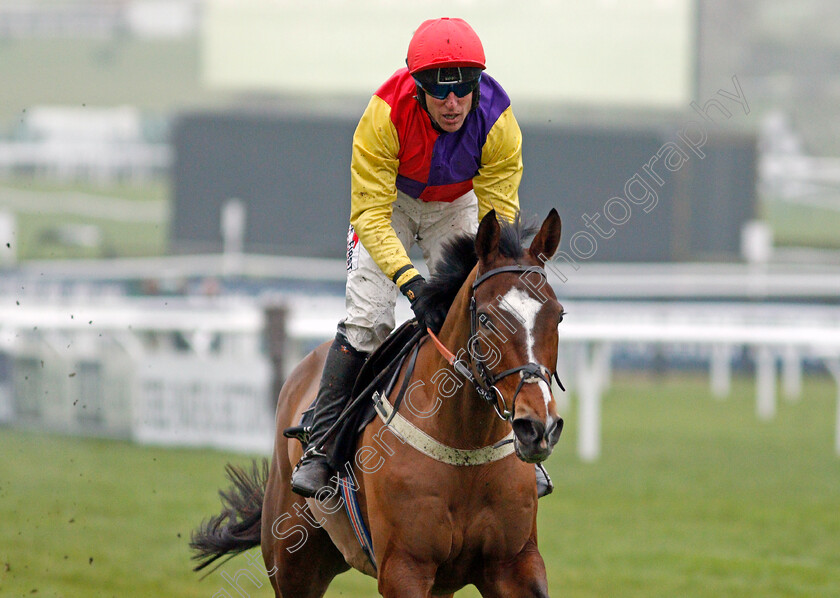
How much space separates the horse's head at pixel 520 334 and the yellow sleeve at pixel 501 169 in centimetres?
53

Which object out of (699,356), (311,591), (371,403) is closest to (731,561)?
(311,591)

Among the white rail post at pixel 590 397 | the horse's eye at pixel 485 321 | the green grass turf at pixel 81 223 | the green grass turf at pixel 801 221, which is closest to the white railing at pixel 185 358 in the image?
the white rail post at pixel 590 397

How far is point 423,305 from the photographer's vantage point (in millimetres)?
3570

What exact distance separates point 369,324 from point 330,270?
500 inches

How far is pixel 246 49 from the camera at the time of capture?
2019cm

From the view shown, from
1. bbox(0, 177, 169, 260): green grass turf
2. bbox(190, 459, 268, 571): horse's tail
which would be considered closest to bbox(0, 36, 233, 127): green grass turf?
bbox(0, 177, 169, 260): green grass turf

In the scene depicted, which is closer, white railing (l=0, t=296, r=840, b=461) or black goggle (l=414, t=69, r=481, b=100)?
black goggle (l=414, t=69, r=481, b=100)

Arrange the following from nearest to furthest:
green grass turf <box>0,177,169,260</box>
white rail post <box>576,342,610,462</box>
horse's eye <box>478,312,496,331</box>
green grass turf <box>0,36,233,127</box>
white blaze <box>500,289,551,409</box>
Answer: white blaze <box>500,289,551,409</box> → horse's eye <box>478,312,496,331</box> → white rail post <box>576,342,610,462</box> → green grass turf <box>0,177,169,260</box> → green grass turf <box>0,36,233,127</box>

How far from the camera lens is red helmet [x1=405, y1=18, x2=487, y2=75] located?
3.48 metres

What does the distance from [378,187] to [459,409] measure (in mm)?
782

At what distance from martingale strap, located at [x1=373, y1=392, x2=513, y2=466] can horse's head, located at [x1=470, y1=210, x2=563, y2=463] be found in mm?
332

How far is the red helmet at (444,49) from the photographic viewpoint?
348 cm

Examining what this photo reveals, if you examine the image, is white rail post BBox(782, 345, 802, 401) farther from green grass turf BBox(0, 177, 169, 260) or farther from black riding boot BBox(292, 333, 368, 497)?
black riding boot BBox(292, 333, 368, 497)

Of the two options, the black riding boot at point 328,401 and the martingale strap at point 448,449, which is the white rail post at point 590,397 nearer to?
the black riding boot at point 328,401
